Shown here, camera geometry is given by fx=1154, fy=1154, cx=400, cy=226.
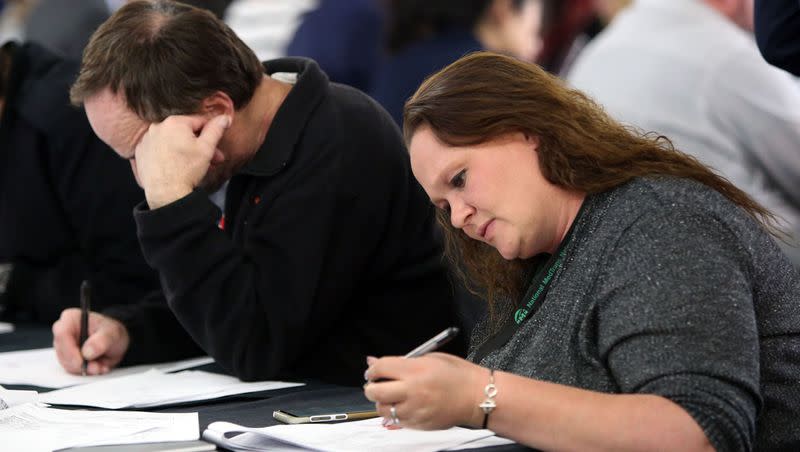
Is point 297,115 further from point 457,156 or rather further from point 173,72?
point 457,156

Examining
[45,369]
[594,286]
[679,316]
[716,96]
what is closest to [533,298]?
[594,286]

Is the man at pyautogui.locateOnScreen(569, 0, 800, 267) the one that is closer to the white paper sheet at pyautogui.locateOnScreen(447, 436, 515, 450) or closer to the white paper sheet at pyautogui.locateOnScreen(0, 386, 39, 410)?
the white paper sheet at pyautogui.locateOnScreen(447, 436, 515, 450)

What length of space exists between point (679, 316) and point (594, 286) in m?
0.17

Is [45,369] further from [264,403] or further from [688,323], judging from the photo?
[688,323]

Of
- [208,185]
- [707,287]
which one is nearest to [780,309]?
[707,287]

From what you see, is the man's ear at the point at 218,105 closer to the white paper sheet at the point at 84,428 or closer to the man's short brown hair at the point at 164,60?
the man's short brown hair at the point at 164,60

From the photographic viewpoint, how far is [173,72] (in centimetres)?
218

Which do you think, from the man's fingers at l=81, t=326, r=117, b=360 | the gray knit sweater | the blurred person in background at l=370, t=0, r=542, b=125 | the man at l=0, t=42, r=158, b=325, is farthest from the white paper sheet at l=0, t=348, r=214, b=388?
the blurred person in background at l=370, t=0, r=542, b=125

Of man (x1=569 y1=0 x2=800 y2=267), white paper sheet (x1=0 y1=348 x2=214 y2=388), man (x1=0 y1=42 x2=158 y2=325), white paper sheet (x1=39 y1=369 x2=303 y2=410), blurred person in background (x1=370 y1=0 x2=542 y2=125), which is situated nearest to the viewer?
white paper sheet (x1=39 y1=369 x2=303 y2=410)

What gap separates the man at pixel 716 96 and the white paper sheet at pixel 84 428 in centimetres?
211

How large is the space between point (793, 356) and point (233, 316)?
1.01m

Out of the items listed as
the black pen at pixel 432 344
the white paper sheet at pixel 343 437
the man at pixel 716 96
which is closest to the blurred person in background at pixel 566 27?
the man at pixel 716 96

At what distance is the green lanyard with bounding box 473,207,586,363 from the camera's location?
5.82ft

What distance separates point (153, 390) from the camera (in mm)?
2178
